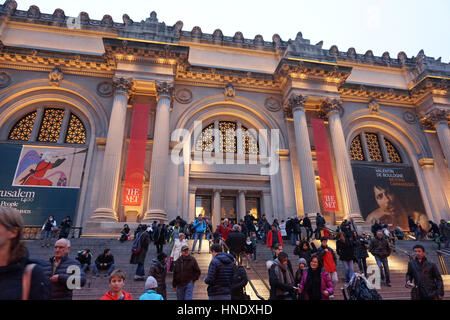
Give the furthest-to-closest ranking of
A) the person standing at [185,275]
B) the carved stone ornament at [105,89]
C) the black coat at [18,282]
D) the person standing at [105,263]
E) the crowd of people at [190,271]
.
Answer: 1. the carved stone ornament at [105,89]
2. the person standing at [105,263]
3. the person standing at [185,275]
4. the crowd of people at [190,271]
5. the black coat at [18,282]

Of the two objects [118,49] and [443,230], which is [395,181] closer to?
[443,230]

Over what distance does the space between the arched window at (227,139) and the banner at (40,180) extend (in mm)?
7527

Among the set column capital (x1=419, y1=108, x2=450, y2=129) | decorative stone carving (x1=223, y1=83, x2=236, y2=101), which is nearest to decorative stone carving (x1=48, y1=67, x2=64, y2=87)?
decorative stone carving (x1=223, y1=83, x2=236, y2=101)

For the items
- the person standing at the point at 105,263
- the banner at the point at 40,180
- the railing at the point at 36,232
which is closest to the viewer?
the person standing at the point at 105,263

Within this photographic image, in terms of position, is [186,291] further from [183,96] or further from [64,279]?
[183,96]

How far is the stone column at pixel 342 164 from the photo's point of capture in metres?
15.9

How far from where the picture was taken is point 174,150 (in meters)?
16.9

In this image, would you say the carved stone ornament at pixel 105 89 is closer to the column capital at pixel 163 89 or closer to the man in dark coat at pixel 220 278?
the column capital at pixel 163 89

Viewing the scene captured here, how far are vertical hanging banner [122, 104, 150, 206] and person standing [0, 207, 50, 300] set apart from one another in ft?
42.0

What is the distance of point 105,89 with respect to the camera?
1761 cm

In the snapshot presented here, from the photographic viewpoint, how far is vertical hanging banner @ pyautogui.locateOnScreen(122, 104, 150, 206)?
556 inches

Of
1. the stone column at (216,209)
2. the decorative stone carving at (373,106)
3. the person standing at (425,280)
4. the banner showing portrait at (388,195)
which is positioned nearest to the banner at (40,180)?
the stone column at (216,209)
